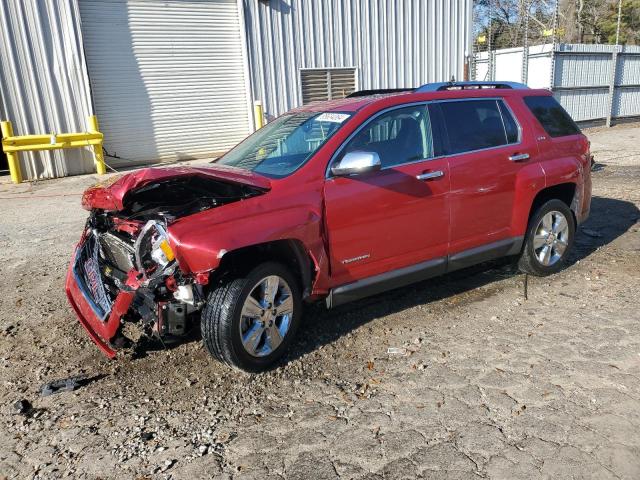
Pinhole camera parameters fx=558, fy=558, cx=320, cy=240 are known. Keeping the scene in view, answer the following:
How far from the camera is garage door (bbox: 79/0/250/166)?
500 inches

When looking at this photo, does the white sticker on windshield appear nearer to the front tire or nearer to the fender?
the fender

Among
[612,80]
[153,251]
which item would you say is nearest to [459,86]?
[153,251]

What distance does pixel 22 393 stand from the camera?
3.70m

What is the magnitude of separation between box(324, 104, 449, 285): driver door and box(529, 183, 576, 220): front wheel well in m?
1.26

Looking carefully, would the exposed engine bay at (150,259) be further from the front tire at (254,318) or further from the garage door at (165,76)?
the garage door at (165,76)

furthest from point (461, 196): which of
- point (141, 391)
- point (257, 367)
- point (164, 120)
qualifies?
point (164, 120)

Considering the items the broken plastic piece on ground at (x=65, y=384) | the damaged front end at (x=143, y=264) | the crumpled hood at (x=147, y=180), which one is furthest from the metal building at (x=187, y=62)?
the broken plastic piece on ground at (x=65, y=384)

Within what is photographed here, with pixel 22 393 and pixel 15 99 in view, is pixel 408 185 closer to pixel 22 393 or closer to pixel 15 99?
pixel 22 393

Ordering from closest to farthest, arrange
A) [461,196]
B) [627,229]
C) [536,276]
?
[461,196]
[536,276]
[627,229]

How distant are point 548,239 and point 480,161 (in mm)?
1274

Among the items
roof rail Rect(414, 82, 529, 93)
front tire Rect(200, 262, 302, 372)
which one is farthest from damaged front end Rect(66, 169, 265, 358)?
roof rail Rect(414, 82, 529, 93)

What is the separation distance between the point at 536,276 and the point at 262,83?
10.6 metres

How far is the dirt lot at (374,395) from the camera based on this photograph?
9.62ft

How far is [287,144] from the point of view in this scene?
4.41 metres
